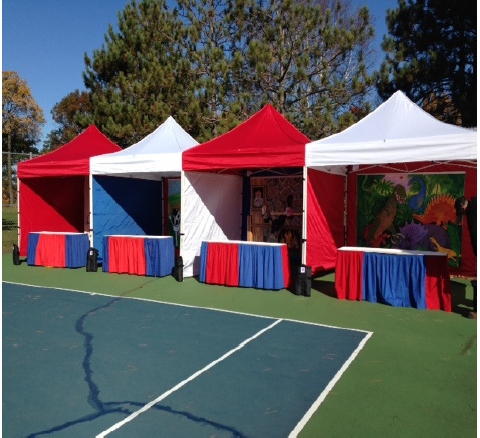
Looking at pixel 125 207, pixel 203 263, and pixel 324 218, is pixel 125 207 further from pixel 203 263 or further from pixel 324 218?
pixel 324 218

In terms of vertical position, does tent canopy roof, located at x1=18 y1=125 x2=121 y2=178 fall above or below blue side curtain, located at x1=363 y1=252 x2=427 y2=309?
above

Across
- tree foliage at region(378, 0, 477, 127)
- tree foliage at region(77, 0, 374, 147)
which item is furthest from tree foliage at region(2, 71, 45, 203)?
tree foliage at region(378, 0, 477, 127)

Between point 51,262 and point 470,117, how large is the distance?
11374 millimetres

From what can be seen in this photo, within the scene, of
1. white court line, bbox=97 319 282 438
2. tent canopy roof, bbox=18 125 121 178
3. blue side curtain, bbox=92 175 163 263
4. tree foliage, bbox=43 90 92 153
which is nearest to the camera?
white court line, bbox=97 319 282 438

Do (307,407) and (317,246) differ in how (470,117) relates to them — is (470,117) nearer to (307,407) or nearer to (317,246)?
(317,246)

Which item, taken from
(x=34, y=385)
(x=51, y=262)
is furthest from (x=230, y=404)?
(x=51, y=262)

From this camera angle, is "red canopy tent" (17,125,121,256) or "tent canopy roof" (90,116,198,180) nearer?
"tent canopy roof" (90,116,198,180)

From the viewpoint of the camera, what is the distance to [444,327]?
533cm

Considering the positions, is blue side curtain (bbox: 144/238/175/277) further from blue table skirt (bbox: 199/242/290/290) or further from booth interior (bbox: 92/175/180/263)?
booth interior (bbox: 92/175/180/263)

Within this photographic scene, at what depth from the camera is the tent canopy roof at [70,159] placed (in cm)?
971

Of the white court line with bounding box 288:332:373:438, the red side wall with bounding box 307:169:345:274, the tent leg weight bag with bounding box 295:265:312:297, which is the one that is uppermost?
the red side wall with bounding box 307:169:345:274

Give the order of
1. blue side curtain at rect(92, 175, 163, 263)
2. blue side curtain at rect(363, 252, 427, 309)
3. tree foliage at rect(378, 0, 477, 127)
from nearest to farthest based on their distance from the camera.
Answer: blue side curtain at rect(363, 252, 427, 309)
blue side curtain at rect(92, 175, 163, 263)
tree foliage at rect(378, 0, 477, 127)

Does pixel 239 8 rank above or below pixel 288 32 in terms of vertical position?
above

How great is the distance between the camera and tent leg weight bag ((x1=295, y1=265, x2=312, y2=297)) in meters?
7.05
